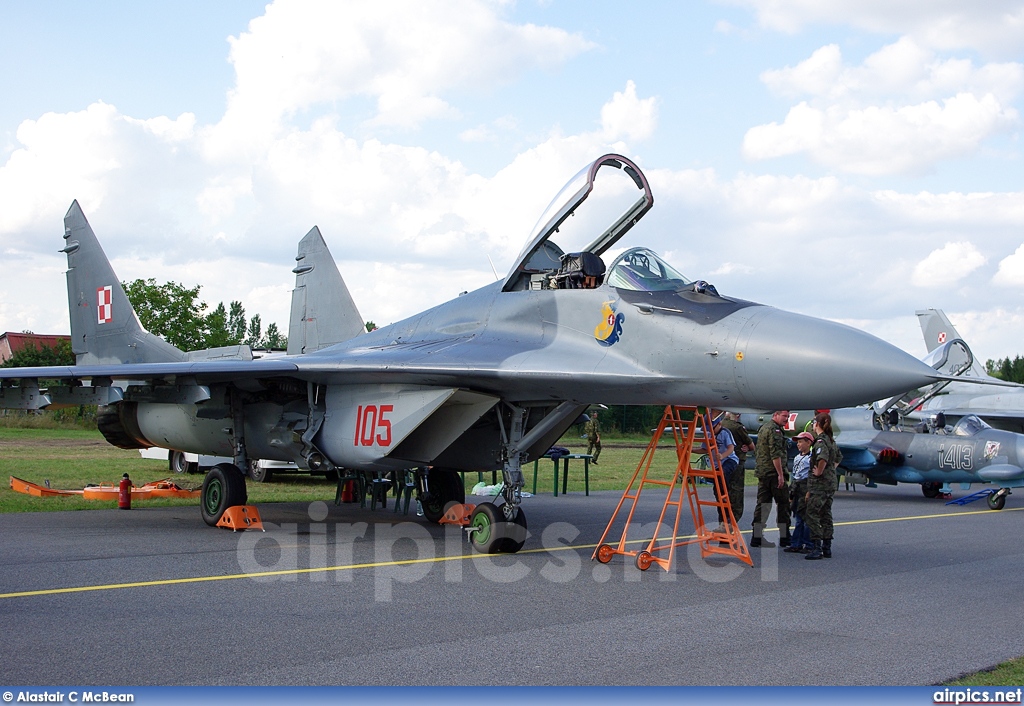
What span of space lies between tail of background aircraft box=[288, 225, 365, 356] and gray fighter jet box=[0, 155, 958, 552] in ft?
9.75

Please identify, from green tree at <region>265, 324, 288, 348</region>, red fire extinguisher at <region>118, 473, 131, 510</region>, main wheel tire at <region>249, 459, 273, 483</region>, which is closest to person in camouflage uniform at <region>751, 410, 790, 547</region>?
red fire extinguisher at <region>118, 473, 131, 510</region>

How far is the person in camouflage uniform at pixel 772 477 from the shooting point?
10.4 m

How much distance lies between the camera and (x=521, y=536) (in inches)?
358

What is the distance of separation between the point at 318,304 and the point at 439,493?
4848mm

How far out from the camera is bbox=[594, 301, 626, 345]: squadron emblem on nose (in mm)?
8273

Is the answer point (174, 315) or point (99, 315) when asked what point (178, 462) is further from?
point (174, 315)

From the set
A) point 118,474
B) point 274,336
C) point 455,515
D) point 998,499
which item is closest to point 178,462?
point 118,474

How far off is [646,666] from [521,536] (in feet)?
13.9

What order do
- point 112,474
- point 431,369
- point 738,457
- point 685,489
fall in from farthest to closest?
point 112,474, point 738,457, point 431,369, point 685,489

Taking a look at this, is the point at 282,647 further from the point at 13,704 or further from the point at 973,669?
the point at 973,669

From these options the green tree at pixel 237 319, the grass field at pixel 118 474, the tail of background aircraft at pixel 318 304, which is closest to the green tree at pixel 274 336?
the green tree at pixel 237 319

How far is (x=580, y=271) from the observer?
9141mm

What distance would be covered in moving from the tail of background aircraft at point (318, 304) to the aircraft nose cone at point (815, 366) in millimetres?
8902

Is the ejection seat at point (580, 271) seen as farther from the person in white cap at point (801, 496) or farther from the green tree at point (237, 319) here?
the green tree at point (237, 319)
